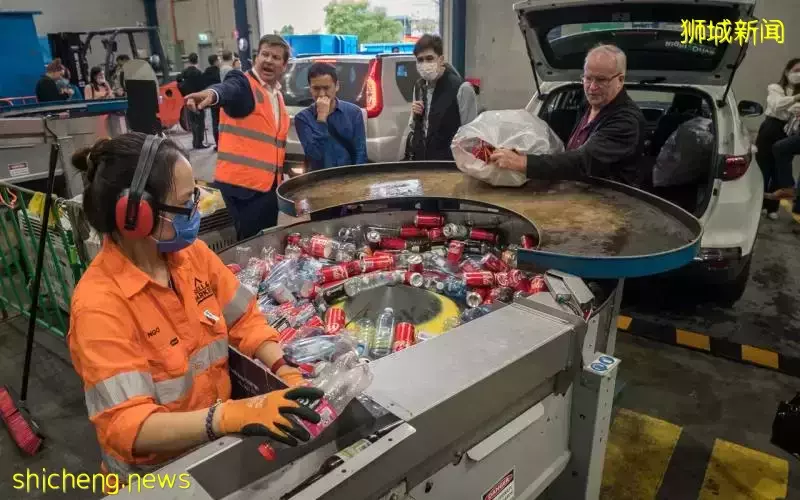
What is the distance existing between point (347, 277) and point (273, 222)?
1921mm

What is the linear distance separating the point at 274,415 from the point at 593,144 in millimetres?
2108

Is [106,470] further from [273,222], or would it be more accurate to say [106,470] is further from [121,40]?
[121,40]

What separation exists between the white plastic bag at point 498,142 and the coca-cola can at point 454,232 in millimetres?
281

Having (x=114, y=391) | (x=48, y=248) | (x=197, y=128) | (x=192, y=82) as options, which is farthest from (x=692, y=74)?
(x=197, y=128)

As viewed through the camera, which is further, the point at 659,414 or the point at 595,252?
the point at 659,414

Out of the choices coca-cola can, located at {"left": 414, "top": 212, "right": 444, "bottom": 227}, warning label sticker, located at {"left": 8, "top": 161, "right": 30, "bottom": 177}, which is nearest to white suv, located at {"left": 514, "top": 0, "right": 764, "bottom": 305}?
coca-cola can, located at {"left": 414, "top": 212, "right": 444, "bottom": 227}

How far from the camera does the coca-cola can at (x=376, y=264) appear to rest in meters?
2.64

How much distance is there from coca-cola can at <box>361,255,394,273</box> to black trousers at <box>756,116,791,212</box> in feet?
20.6

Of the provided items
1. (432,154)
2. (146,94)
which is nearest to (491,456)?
(146,94)

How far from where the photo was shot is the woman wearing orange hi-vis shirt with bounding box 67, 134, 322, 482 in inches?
51.0

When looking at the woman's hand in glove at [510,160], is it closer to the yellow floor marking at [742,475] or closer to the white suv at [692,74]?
the white suv at [692,74]

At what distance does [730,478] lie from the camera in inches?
109

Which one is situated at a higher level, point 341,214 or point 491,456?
point 341,214

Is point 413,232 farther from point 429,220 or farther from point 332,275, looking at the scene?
point 332,275
